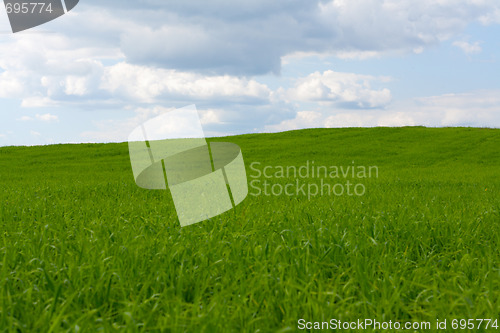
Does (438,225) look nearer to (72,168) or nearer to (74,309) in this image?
(74,309)

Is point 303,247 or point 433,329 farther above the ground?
point 303,247

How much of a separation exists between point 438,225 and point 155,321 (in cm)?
418

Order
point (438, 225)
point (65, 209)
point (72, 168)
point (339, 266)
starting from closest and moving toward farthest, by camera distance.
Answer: point (339, 266), point (438, 225), point (65, 209), point (72, 168)

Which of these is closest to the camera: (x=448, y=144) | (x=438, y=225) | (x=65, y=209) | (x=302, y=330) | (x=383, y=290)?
(x=302, y=330)

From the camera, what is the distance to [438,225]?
18.0 ft

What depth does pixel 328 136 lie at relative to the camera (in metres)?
35.4

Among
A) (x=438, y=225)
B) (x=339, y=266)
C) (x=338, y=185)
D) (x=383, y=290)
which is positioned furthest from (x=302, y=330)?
(x=338, y=185)

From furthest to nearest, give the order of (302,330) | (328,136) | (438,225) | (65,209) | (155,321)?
(328,136)
(65,209)
(438,225)
(155,321)
(302,330)

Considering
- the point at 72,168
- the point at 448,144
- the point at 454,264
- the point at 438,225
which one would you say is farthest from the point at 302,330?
the point at 448,144

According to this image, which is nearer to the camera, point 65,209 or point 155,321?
point 155,321

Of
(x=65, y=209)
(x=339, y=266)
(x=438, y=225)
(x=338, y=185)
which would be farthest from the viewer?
(x=338, y=185)

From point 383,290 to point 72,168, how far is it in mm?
25407

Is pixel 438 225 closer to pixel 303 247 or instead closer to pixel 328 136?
pixel 303 247

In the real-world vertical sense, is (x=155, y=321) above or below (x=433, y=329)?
above
